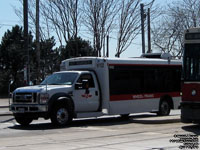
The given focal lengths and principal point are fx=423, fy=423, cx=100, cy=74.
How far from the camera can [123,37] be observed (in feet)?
121

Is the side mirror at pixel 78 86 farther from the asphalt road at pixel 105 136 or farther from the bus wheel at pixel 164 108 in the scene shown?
the bus wheel at pixel 164 108

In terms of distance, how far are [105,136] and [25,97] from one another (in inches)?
166

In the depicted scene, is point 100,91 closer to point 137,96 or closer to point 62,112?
point 137,96

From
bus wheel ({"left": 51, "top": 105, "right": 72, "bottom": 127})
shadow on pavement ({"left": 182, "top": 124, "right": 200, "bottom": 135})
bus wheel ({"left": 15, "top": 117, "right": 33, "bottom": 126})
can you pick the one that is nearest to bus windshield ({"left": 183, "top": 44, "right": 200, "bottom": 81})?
shadow on pavement ({"left": 182, "top": 124, "right": 200, "bottom": 135})

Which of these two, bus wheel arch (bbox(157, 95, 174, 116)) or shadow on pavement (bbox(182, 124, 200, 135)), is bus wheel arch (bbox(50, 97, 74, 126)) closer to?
shadow on pavement (bbox(182, 124, 200, 135))

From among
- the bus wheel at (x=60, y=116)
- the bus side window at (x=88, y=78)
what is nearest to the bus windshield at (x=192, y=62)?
the bus side window at (x=88, y=78)

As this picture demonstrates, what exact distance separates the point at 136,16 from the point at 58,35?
7063mm

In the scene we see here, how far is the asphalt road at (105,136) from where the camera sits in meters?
10.7

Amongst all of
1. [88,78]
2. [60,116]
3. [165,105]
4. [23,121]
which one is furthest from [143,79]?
[23,121]

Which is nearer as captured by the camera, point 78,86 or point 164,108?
point 78,86

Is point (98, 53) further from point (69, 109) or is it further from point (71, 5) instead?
point (69, 109)

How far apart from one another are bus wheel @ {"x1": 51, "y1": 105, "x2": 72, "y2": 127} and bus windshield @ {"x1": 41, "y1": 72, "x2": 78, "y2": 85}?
1.12 meters

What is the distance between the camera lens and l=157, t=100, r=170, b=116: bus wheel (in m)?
19.7

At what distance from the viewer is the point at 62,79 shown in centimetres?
1673
